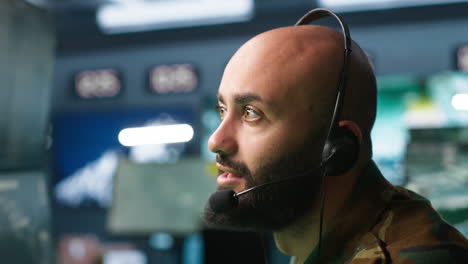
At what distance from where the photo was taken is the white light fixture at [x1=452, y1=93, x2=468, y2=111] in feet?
7.55

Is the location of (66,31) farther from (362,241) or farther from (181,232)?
(362,241)

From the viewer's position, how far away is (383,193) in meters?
0.61

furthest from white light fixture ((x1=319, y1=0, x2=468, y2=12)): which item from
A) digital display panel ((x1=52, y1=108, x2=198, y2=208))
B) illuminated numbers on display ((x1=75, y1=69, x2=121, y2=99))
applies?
illuminated numbers on display ((x1=75, y1=69, x2=121, y2=99))

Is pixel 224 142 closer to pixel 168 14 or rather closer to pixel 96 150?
pixel 168 14

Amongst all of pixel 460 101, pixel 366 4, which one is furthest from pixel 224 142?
pixel 366 4

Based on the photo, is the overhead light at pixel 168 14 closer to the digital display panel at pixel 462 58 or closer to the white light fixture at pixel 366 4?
the white light fixture at pixel 366 4

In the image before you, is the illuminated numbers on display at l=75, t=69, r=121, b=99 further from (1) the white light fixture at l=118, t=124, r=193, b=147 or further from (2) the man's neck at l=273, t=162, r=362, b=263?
(2) the man's neck at l=273, t=162, r=362, b=263

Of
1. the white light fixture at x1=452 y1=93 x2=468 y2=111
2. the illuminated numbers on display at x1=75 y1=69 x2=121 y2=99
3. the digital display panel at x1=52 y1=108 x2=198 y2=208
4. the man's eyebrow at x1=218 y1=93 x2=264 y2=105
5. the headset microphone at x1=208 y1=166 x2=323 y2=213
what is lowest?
the digital display panel at x1=52 y1=108 x2=198 y2=208

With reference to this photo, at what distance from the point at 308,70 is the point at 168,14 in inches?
101

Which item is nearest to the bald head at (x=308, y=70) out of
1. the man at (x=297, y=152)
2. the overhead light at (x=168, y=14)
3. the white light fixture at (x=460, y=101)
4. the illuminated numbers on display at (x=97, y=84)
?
the man at (x=297, y=152)

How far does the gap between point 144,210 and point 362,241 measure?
2.45m

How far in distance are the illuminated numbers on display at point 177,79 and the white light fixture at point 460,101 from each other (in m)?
1.52

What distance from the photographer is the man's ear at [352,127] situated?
60 cm

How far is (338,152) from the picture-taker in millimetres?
573
